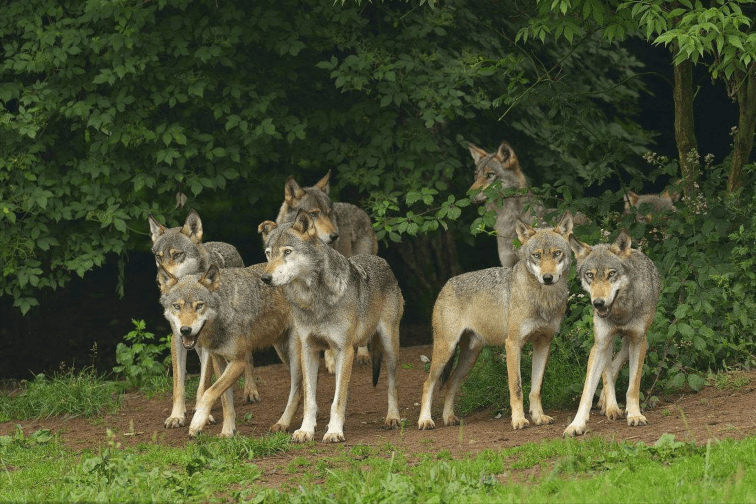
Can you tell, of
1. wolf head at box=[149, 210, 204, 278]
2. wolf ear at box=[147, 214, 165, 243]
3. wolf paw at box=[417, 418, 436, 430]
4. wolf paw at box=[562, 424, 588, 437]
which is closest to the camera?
wolf paw at box=[562, 424, 588, 437]

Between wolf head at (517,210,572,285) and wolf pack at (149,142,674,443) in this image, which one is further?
wolf head at (517,210,572,285)

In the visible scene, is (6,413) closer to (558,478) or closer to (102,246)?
(102,246)

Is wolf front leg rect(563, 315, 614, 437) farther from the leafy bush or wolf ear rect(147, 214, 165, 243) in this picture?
the leafy bush

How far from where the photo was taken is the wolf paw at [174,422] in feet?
34.1

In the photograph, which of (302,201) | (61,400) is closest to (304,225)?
(302,201)

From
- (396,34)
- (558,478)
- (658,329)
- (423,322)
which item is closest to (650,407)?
(658,329)

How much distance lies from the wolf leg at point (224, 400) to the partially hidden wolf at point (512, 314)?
1.73 metres

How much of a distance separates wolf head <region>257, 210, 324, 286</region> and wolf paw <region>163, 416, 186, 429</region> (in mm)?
2104

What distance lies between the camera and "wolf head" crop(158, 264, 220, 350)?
30.8ft

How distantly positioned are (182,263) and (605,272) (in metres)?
4.44

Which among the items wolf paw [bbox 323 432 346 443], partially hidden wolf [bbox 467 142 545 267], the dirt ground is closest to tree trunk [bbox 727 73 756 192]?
partially hidden wolf [bbox 467 142 545 267]

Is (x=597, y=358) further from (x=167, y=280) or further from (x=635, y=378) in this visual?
(x=167, y=280)

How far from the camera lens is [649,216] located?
1184 centimetres

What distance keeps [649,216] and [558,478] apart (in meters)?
5.50
